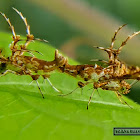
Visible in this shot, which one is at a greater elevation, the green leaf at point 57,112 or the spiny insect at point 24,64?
the spiny insect at point 24,64

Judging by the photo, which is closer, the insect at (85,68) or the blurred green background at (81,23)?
the insect at (85,68)

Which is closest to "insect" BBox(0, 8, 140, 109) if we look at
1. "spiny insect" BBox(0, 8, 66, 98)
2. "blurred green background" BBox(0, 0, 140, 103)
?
"spiny insect" BBox(0, 8, 66, 98)

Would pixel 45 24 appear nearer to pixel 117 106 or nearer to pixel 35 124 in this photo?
pixel 117 106

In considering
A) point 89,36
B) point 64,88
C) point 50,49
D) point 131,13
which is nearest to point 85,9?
point 89,36

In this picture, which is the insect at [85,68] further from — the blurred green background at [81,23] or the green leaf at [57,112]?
the blurred green background at [81,23]

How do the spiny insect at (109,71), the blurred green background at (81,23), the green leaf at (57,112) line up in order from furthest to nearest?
the blurred green background at (81,23)
the spiny insect at (109,71)
the green leaf at (57,112)

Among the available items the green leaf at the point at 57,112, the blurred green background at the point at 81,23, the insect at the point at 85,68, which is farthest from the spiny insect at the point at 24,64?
the blurred green background at the point at 81,23

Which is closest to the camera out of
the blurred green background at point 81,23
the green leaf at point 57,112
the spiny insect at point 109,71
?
the green leaf at point 57,112
